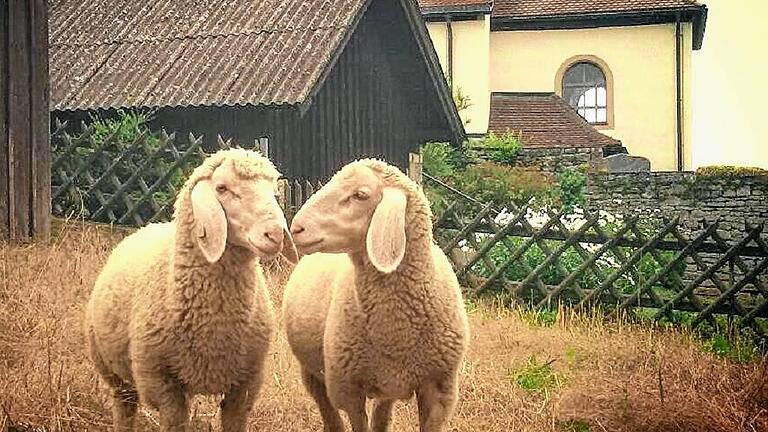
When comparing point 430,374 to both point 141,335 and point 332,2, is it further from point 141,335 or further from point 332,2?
point 332,2

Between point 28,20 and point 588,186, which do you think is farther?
point 588,186

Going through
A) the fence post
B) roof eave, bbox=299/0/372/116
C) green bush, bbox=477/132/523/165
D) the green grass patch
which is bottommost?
the green grass patch

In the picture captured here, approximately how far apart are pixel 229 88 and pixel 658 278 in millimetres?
3352

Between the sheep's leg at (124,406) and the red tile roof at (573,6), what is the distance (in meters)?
10.4

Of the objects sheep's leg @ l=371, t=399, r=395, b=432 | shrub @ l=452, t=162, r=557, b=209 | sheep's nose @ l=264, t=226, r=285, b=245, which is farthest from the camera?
shrub @ l=452, t=162, r=557, b=209

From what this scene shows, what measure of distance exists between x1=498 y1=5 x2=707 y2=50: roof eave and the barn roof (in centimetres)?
557

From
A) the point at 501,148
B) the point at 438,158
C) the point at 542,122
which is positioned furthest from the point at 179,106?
the point at 542,122

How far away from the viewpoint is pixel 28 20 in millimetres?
6434

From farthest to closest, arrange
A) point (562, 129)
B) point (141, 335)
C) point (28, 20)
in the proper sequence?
point (562, 129), point (28, 20), point (141, 335)

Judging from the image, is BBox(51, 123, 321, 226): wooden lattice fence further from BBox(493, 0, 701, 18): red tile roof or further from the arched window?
BBox(493, 0, 701, 18): red tile roof

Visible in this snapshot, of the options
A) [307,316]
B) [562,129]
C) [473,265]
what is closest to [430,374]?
[307,316]

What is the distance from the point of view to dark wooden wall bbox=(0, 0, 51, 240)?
6227mm

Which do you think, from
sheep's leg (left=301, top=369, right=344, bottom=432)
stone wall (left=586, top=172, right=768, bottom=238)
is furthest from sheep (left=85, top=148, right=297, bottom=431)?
stone wall (left=586, top=172, right=768, bottom=238)

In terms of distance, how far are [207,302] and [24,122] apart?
385 cm
